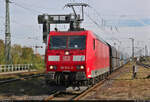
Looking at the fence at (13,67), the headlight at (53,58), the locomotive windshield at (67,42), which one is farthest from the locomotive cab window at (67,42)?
the fence at (13,67)

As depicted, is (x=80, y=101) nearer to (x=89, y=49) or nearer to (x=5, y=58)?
(x=89, y=49)

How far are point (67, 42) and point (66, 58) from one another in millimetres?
908

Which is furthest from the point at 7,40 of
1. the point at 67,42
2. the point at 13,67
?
the point at 67,42

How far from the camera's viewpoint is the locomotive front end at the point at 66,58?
12430 mm

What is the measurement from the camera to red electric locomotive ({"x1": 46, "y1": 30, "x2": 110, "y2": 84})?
12.4m

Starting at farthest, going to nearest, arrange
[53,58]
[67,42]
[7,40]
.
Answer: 1. [7,40]
2. [67,42]
3. [53,58]

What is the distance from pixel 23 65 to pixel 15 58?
1.88 m

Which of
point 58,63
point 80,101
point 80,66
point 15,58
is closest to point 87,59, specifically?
point 80,66

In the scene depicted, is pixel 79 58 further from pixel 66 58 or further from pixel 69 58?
pixel 66 58

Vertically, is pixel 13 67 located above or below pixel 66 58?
below

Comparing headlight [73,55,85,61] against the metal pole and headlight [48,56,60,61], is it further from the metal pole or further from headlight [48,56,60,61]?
the metal pole

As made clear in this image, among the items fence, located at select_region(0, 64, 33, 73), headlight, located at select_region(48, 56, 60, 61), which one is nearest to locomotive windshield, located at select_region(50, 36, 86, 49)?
headlight, located at select_region(48, 56, 60, 61)

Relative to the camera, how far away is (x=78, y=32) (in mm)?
13289

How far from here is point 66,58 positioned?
1271cm
